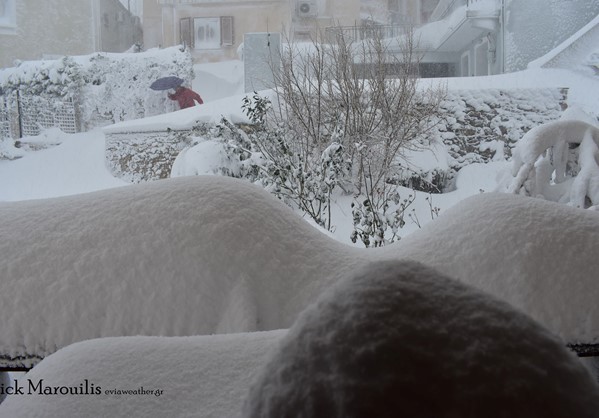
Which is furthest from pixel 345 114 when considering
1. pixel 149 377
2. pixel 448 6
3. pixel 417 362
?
pixel 417 362

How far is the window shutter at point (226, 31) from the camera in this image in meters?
3.94

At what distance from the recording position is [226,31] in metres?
3.99

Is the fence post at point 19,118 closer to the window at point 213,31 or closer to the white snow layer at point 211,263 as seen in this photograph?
the window at point 213,31

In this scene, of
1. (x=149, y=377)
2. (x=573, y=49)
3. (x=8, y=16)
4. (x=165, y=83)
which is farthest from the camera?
(x=165, y=83)

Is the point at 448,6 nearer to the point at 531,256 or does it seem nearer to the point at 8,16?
the point at 8,16

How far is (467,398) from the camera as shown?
0.55ft

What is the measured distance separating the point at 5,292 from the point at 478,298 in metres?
0.60

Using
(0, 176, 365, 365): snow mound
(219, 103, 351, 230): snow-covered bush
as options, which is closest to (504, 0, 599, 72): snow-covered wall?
(219, 103, 351, 230): snow-covered bush

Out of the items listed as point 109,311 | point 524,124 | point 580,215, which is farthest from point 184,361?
point 524,124

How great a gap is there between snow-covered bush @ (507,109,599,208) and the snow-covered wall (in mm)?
2370

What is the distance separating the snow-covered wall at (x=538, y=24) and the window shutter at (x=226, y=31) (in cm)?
181

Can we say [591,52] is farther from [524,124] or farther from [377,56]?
[377,56]

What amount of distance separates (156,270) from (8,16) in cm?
240

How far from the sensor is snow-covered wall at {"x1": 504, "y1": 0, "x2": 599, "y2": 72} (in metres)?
3.53
